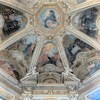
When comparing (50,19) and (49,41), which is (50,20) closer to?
(50,19)

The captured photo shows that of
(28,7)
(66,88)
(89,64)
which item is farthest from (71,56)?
(28,7)

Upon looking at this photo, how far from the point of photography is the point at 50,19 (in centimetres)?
2150

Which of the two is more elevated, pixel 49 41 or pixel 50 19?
pixel 50 19

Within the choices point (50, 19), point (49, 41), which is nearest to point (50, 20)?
point (50, 19)

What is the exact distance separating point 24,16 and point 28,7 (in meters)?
0.62

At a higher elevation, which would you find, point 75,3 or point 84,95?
point 75,3

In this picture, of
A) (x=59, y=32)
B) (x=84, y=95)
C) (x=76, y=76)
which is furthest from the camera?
(x=59, y=32)

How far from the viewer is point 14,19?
20781 mm

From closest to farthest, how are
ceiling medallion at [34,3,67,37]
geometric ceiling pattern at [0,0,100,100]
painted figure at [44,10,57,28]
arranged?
geometric ceiling pattern at [0,0,100,100], ceiling medallion at [34,3,67,37], painted figure at [44,10,57,28]

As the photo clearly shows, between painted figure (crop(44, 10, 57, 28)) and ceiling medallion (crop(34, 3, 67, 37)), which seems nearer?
ceiling medallion (crop(34, 3, 67, 37))

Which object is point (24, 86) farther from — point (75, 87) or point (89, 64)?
point (89, 64)

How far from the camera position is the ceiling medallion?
21188 millimetres

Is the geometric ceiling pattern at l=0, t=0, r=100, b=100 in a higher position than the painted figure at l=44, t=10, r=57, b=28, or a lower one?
lower

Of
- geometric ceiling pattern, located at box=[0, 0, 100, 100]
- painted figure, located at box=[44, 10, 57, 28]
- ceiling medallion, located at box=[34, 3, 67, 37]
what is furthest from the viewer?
painted figure, located at box=[44, 10, 57, 28]
